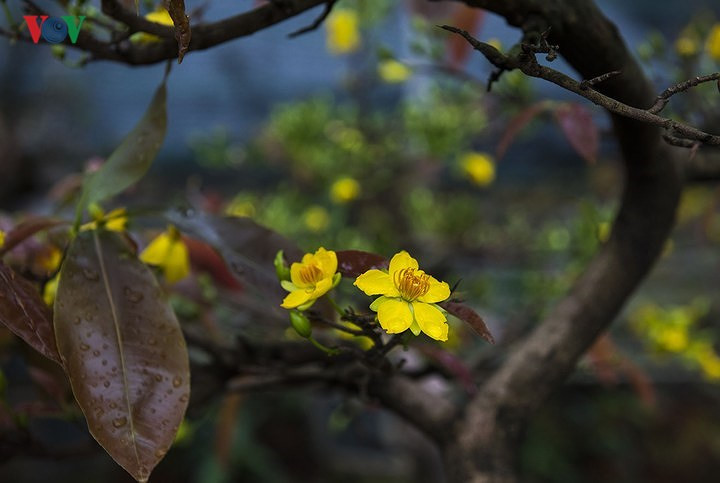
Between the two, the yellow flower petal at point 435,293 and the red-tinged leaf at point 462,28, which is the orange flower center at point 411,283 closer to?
the yellow flower petal at point 435,293

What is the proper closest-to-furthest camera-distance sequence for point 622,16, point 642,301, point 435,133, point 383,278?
point 383,278, point 435,133, point 622,16, point 642,301

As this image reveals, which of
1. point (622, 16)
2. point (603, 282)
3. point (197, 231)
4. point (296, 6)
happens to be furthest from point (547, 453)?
point (296, 6)

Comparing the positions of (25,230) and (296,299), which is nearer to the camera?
(296,299)

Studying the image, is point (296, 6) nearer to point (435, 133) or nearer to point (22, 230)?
point (22, 230)

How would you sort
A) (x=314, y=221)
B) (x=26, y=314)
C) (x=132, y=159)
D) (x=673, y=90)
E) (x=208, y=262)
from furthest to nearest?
(x=314, y=221), (x=208, y=262), (x=132, y=159), (x=26, y=314), (x=673, y=90)

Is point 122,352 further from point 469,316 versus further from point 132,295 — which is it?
point 469,316

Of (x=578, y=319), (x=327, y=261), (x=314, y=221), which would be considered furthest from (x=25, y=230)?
(x=314, y=221)

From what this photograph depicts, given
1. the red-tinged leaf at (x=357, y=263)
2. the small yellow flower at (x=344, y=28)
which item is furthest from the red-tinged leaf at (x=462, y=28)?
the red-tinged leaf at (x=357, y=263)
